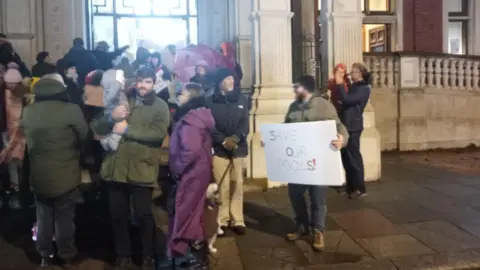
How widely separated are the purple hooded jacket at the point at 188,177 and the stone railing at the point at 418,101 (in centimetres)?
847

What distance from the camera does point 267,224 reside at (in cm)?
675

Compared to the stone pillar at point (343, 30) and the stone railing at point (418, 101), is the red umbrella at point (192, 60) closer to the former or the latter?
the stone pillar at point (343, 30)

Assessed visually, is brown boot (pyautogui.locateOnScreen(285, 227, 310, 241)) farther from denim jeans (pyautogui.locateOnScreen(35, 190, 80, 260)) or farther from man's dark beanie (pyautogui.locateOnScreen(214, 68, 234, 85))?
denim jeans (pyautogui.locateOnScreen(35, 190, 80, 260))

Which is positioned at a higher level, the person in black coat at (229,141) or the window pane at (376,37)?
the window pane at (376,37)

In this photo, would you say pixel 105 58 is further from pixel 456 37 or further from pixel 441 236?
pixel 456 37

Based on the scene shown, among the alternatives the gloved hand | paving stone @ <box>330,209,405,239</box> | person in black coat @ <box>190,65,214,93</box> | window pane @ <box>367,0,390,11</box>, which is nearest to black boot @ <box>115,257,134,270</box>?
the gloved hand

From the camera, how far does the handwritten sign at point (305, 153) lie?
18.2 feet

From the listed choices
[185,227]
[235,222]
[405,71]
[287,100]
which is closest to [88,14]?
[287,100]

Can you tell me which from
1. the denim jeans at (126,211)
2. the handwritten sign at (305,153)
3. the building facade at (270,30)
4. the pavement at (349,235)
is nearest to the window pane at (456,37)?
the building facade at (270,30)

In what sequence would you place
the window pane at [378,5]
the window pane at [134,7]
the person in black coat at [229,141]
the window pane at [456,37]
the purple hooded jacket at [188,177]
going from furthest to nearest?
the window pane at [456,37] < the window pane at [378,5] < the window pane at [134,7] < the person in black coat at [229,141] < the purple hooded jacket at [188,177]

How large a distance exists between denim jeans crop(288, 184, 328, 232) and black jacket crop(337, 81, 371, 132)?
2.24 metres

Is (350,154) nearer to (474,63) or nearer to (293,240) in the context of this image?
(293,240)

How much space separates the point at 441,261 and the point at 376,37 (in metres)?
12.7

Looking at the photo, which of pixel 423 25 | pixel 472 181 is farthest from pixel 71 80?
pixel 423 25
